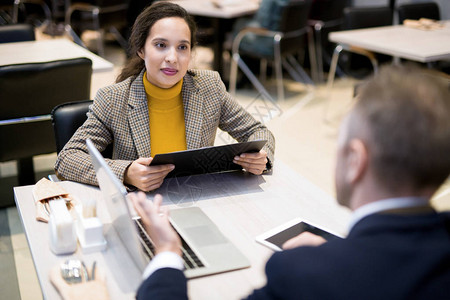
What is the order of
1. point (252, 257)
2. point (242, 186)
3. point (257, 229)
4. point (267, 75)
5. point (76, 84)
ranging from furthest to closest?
point (267, 75) → point (76, 84) → point (242, 186) → point (257, 229) → point (252, 257)

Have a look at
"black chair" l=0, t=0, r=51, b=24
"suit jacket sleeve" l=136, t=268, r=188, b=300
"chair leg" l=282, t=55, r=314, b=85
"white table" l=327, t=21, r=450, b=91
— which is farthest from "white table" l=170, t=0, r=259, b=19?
"suit jacket sleeve" l=136, t=268, r=188, b=300

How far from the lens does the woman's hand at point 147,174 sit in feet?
5.62

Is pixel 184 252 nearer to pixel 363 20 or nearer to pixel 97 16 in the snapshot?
pixel 363 20

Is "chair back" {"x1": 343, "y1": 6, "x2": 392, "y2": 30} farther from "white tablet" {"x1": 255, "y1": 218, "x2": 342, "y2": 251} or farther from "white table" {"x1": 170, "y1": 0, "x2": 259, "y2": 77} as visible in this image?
"white tablet" {"x1": 255, "y1": 218, "x2": 342, "y2": 251}

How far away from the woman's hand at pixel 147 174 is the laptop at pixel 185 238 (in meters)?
0.17

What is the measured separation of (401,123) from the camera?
0.92m

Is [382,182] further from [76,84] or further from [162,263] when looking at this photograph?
[76,84]

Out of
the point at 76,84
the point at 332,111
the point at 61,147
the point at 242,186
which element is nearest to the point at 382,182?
the point at 242,186

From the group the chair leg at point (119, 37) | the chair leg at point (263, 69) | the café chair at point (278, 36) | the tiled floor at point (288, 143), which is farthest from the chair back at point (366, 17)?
the chair leg at point (119, 37)

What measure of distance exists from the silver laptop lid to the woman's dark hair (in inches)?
32.9

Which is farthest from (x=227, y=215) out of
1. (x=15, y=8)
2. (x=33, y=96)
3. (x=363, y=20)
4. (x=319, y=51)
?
(x=15, y=8)

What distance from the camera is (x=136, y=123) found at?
2.00 metres

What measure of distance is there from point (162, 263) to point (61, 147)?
1.06 metres

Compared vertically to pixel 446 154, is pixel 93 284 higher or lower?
lower
